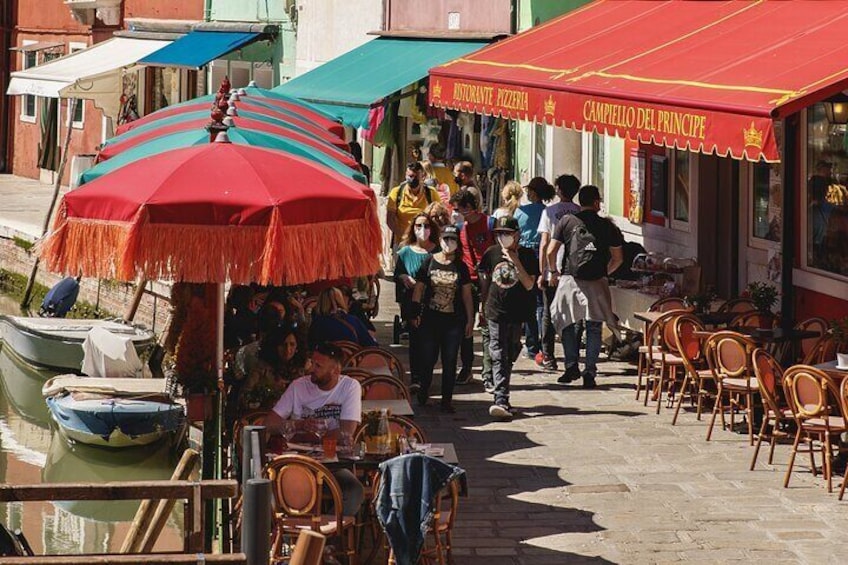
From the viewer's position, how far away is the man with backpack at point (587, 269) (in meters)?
16.2

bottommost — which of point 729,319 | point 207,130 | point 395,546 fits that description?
point 395,546

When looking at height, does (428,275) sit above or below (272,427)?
above

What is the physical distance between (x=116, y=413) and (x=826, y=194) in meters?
8.17

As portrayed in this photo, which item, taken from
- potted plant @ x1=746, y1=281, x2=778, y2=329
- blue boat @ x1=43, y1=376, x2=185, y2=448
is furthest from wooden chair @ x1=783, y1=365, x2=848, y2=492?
blue boat @ x1=43, y1=376, x2=185, y2=448

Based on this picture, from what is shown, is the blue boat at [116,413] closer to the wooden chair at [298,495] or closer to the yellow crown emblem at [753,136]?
the yellow crown emblem at [753,136]

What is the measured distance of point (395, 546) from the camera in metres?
10.2

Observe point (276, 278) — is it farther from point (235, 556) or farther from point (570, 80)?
point (570, 80)

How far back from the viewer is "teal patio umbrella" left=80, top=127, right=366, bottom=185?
449 inches

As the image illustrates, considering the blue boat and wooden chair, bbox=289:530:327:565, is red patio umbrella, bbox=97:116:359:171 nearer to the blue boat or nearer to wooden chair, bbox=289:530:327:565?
wooden chair, bbox=289:530:327:565

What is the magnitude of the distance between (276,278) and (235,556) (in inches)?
124

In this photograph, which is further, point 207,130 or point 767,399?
point 767,399

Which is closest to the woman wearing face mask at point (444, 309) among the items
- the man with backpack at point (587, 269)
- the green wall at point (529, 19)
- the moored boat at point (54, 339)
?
the man with backpack at point (587, 269)

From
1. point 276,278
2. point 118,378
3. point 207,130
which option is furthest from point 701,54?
point 118,378

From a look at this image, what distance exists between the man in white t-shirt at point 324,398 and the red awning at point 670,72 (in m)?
3.37
